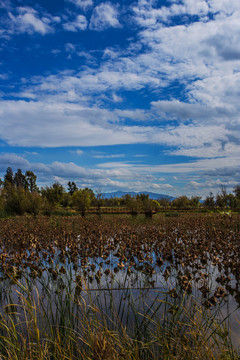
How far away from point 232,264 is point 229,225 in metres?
9.54

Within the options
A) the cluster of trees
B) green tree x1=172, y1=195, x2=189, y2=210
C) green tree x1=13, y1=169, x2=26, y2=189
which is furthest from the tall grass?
green tree x1=13, y1=169, x2=26, y2=189

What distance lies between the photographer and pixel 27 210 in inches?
1139

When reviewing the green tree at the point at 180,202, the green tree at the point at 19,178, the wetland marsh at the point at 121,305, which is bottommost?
the wetland marsh at the point at 121,305

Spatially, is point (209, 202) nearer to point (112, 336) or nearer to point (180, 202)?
point (180, 202)

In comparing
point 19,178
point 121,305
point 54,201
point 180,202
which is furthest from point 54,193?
point 19,178

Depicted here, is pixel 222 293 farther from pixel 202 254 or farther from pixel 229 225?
pixel 229 225

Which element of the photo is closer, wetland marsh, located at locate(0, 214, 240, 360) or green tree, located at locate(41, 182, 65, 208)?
wetland marsh, located at locate(0, 214, 240, 360)

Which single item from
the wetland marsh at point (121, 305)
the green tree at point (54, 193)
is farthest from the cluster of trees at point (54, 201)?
the wetland marsh at point (121, 305)

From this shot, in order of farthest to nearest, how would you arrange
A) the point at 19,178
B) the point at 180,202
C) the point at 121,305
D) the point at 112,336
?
the point at 19,178
the point at 180,202
the point at 121,305
the point at 112,336

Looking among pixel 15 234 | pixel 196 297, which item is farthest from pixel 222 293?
pixel 15 234

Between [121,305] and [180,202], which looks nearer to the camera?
[121,305]

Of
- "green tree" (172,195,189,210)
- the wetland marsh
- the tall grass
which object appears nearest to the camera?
the tall grass

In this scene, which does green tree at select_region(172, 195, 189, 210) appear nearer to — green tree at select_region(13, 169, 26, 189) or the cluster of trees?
the cluster of trees

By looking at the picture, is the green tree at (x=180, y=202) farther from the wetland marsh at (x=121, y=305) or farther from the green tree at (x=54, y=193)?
the wetland marsh at (x=121, y=305)
